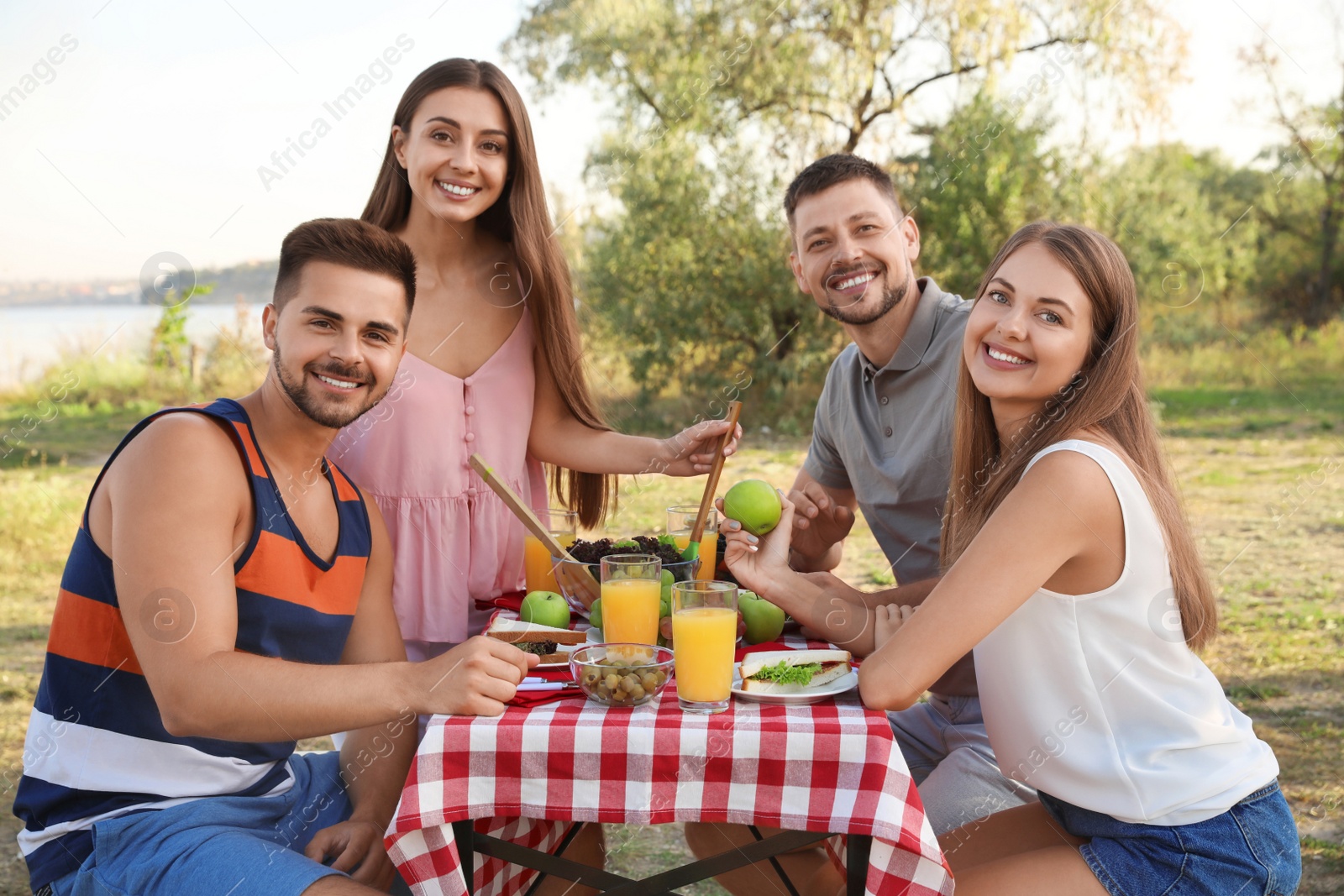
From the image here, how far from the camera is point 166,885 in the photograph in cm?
176

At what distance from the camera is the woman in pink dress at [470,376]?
9.23 feet

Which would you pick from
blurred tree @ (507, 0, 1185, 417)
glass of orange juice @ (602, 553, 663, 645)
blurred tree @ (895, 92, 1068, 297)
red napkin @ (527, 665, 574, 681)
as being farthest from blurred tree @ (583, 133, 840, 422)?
red napkin @ (527, 665, 574, 681)

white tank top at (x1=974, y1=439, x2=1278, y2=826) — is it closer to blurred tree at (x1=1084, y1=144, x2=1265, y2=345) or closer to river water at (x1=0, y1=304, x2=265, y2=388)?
blurred tree at (x1=1084, y1=144, x2=1265, y2=345)

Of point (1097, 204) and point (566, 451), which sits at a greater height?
point (1097, 204)

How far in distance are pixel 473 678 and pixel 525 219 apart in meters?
1.67

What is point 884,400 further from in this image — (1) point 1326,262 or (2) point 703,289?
(1) point 1326,262

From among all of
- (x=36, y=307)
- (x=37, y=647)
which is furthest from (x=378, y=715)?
(x=36, y=307)

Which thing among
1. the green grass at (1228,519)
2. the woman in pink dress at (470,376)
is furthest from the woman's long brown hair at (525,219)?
the green grass at (1228,519)

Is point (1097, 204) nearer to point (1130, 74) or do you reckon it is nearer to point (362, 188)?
point (1130, 74)

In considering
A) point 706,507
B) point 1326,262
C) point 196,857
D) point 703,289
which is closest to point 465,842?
point 196,857

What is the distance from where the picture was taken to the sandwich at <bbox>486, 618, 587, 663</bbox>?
1.97 metres

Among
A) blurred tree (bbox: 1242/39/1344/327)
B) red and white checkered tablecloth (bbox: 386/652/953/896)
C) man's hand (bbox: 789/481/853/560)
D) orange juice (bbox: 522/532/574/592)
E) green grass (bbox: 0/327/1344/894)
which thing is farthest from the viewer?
blurred tree (bbox: 1242/39/1344/327)

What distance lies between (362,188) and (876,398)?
580 cm

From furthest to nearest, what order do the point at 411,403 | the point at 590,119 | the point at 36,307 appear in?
the point at 590,119 → the point at 36,307 → the point at 411,403
